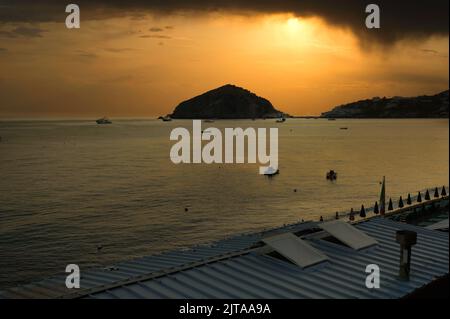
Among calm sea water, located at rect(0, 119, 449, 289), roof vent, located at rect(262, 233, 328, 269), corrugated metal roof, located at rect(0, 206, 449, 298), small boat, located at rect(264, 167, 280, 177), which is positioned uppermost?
roof vent, located at rect(262, 233, 328, 269)

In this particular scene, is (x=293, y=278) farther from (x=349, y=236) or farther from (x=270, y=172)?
(x=270, y=172)

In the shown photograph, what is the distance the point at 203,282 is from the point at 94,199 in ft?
210

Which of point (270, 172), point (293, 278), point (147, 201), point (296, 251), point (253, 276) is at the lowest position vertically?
point (147, 201)

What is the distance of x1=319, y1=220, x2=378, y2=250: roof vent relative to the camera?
1897 cm

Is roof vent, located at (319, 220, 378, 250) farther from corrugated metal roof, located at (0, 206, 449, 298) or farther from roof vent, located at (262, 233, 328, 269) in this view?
roof vent, located at (262, 233, 328, 269)

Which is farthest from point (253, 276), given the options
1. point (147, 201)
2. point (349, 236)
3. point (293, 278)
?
point (147, 201)

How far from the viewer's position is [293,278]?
51.9ft

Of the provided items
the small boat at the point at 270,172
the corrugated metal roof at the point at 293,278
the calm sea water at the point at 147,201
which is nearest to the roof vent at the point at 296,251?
the corrugated metal roof at the point at 293,278

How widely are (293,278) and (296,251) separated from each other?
150cm

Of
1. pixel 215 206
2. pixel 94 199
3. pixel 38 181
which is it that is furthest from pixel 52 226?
pixel 38 181

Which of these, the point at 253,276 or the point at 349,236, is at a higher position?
the point at 349,236

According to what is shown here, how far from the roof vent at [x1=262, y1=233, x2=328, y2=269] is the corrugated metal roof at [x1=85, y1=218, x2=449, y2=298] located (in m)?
0.26

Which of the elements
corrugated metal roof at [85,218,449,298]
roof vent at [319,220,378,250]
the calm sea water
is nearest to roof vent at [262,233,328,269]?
corrugated metal roof at [85,218,449,298]

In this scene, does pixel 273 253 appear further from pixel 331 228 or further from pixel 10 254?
pixel 10 254
